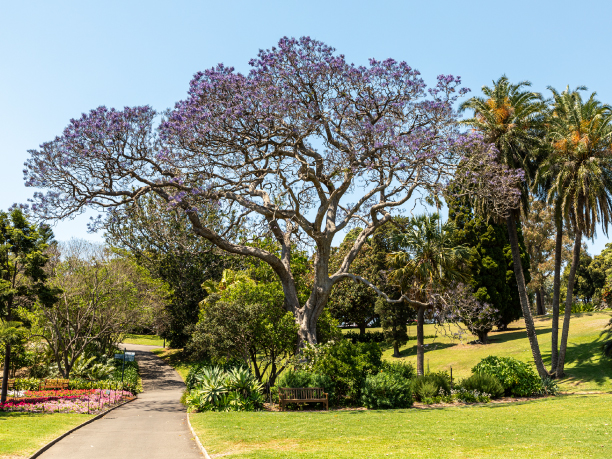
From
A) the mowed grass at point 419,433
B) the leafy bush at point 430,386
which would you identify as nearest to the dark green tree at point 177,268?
the leafy bush at point 430,386

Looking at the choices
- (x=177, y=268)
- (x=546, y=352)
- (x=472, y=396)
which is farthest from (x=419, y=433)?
(x=177, y=268)

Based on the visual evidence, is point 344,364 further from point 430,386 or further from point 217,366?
point 217,366

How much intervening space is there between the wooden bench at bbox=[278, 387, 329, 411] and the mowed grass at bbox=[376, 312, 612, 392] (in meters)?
6.52

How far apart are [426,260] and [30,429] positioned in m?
17.2

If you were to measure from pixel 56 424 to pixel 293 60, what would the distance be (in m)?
14.7

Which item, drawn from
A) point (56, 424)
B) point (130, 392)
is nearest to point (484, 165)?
point (56, 424)

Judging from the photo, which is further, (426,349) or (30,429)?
(426,349)

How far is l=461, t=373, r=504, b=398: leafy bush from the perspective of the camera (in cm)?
1902

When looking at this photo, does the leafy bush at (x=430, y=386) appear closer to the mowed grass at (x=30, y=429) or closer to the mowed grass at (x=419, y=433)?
the mowed grass at (x=419, y=433)

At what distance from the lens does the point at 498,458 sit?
8508 millimetres

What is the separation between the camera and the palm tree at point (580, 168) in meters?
23.5

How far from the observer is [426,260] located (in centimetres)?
2269

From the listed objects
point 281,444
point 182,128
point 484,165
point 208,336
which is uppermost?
point 182,128

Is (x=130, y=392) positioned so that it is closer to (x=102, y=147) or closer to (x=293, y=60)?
(x=102, y=147)
